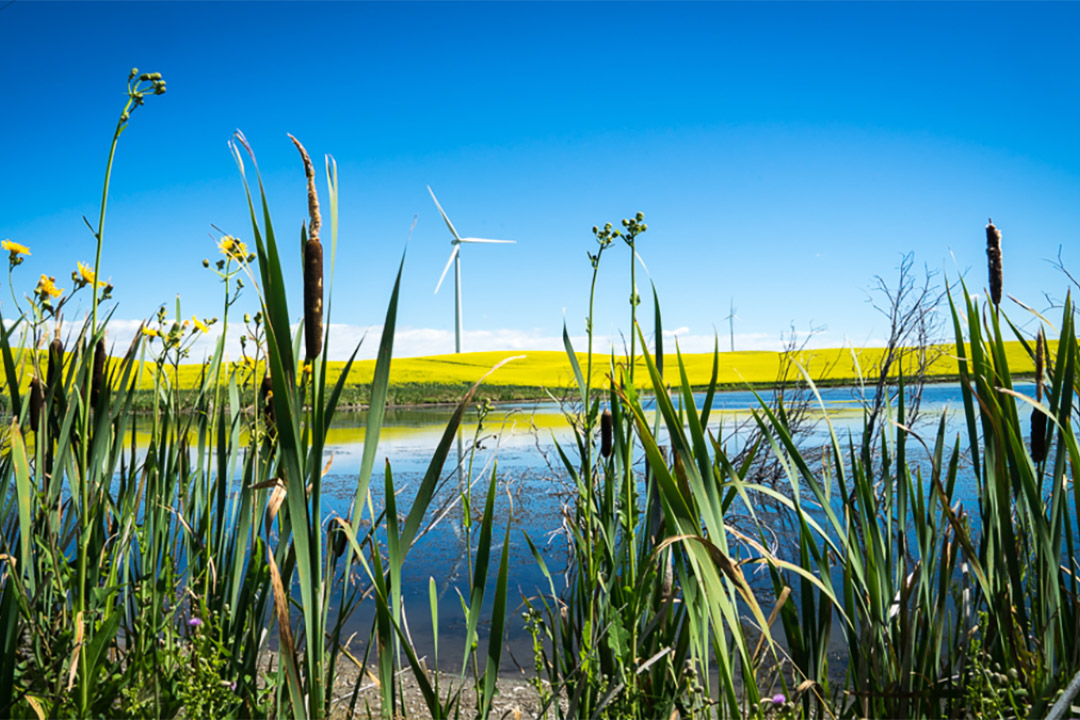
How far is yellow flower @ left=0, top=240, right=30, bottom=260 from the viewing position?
1.46 metres

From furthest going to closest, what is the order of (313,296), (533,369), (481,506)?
(533,369) < (481,506) < (313,296)

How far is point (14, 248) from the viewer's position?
4.83ft

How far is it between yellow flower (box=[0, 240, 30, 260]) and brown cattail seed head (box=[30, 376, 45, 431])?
0.26m

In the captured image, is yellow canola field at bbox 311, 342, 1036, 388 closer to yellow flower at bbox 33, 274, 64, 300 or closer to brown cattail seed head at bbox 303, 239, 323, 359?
yellow flower at bbox 33, 274, 64, 300

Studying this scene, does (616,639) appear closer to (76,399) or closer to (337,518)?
(337,518)

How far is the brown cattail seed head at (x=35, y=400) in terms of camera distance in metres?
1.46

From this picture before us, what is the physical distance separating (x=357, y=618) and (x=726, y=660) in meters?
Result: 4.07

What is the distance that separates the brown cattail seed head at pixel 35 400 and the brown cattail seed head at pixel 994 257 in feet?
6.13

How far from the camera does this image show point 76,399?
4.40ft

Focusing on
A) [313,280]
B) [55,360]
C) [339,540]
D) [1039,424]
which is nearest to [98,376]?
[55,360]

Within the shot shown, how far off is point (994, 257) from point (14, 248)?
196cm

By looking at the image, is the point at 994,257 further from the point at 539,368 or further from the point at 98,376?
the point at 539,368

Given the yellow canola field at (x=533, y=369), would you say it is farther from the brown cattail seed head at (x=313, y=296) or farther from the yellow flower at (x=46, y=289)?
the brown cattail seed head at (x=313, y=296)

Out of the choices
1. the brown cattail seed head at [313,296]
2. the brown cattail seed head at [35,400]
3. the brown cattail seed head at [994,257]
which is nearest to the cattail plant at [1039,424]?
the brown cattail seed head at [994,257]
